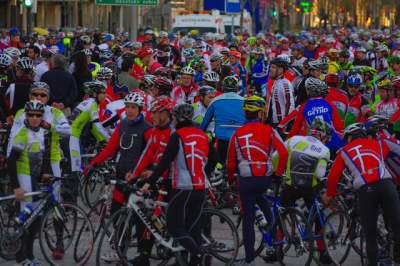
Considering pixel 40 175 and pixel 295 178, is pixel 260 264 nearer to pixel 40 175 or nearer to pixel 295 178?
pixel 295 178

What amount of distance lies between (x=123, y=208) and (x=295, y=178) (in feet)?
5.73

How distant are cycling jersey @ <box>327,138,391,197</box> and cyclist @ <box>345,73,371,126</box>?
5454 millimetres

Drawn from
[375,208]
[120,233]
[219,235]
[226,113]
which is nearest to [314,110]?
[226,113]

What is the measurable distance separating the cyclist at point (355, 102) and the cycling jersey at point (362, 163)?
545cm

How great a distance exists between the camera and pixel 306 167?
11.1 m

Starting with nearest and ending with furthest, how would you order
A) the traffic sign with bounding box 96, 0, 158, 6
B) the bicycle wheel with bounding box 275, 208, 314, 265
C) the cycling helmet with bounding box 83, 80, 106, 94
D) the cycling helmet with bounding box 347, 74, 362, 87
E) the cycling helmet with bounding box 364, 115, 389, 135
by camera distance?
the cycling helmet with bounding box 364, 115, 389, 135 → the bicycle wheel with bounding box 275, 208, 314, 265 → the cycling helmet with bounding box 83, 80, 106, 94 → the cycling helmet with bounding box 347, 74, 362, 87 → the traffic sign with bounding box 96, 0, 158, 6

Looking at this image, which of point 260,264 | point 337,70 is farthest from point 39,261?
point 337,70

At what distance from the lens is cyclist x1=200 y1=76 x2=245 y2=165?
46.6ft

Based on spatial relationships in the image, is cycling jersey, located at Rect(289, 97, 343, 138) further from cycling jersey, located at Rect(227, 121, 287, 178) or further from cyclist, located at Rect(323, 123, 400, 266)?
cyclist, located at Rect(323, 123, 400, 266)

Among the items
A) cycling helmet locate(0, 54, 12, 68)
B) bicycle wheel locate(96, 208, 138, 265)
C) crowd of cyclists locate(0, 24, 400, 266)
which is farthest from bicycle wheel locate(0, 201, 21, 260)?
cycling helmet locate(0, 54, 12, 68)

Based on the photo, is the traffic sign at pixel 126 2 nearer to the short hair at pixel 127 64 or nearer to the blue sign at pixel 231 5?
the short hair at pixel 127 64

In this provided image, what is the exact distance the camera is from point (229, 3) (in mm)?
39250

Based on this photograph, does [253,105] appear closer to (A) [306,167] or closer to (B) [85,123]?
(A) [306,167]

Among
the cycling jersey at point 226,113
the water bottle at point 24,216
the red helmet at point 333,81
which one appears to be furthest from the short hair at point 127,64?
the water bottle at point 24,216
